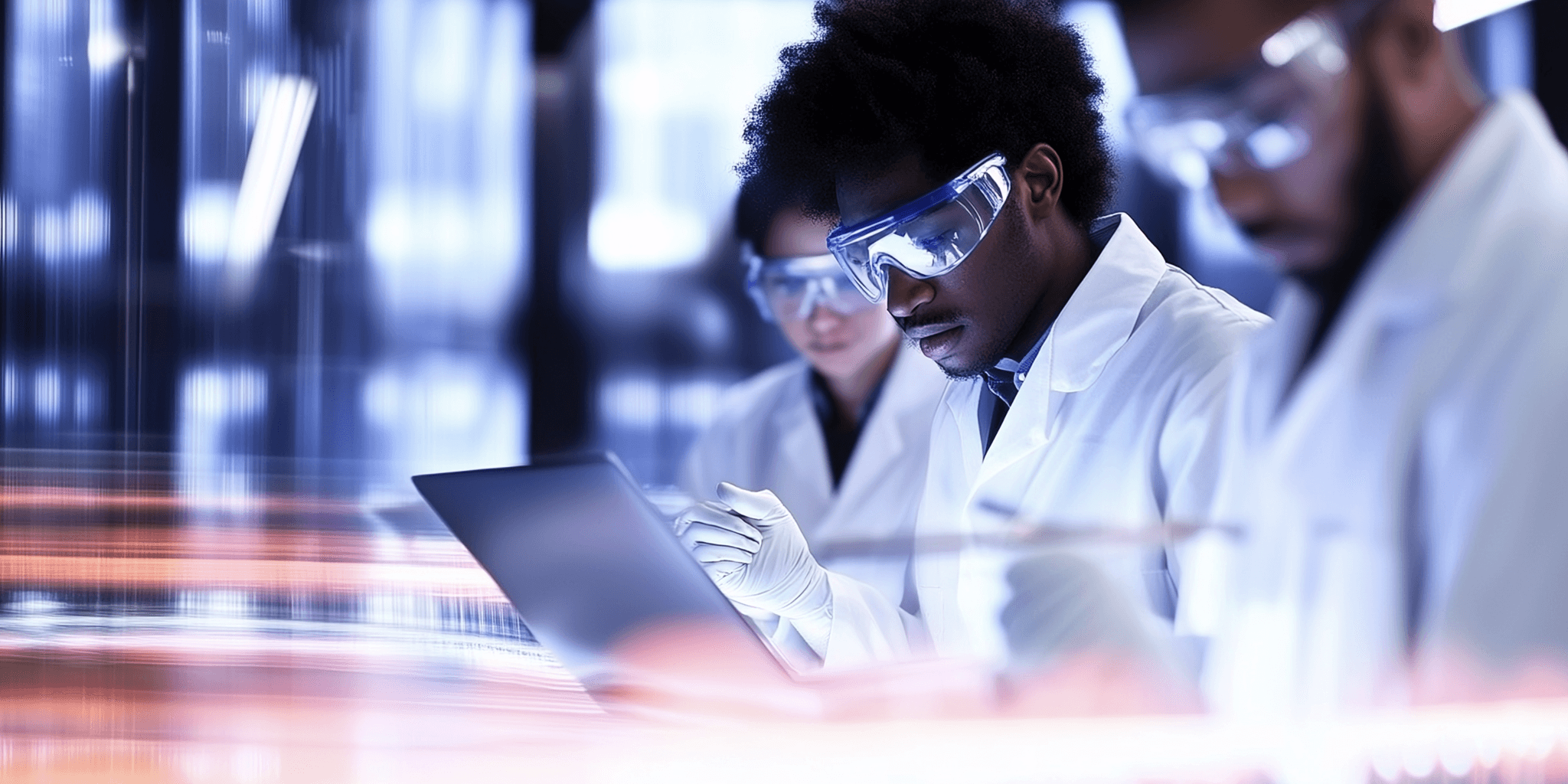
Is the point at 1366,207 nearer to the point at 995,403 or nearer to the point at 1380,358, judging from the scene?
the point at 1380,358

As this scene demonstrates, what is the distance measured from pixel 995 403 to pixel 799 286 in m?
0.97

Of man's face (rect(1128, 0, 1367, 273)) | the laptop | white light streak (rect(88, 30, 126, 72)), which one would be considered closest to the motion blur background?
white light streak (rect(88, 30, 126, 72))

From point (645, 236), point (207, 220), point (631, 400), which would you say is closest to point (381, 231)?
point (207, 220)

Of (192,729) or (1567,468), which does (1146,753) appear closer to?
(1567,468)

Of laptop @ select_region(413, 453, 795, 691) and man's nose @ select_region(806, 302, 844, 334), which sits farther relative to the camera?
man's nose @ select_region(806, 302, 844, 334)

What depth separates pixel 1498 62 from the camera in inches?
71.6

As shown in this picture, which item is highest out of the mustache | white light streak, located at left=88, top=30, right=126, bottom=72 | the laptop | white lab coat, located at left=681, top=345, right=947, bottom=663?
white light streak, located at left=88, top=30, right=126, bottom=72

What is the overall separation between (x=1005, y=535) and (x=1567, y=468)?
0.58 meters

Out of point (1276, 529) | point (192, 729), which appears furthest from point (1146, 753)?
point (192, 729)

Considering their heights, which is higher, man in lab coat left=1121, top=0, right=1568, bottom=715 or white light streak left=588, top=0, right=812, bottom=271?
white light streak left=588, top=0, right=812, bottom=271

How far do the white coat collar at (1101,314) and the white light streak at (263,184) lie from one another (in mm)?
2732

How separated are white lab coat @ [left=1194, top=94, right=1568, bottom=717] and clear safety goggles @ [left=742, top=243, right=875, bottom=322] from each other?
1.34 meters

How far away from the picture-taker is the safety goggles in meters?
1.18

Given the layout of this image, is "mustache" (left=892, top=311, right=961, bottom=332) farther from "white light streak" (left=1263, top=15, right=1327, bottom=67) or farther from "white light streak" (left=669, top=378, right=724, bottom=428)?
"white light streak" (left=669, top=378, right=724, bottom=428)
